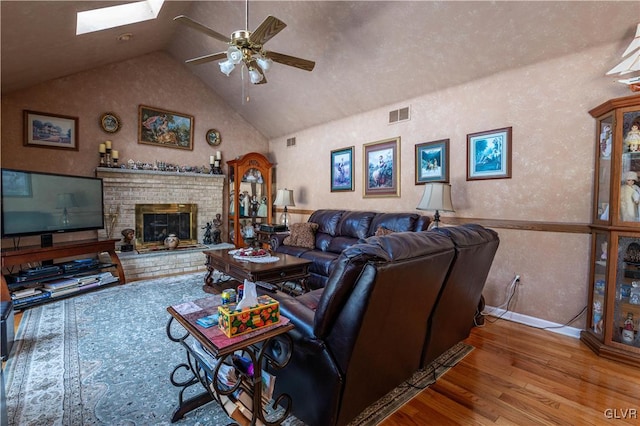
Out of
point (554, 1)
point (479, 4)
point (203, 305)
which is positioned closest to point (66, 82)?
point (203, 305)

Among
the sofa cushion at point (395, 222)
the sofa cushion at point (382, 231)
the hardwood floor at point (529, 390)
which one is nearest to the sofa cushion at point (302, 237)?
the sofa cushion at point (395, 222)

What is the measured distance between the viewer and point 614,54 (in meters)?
2.42

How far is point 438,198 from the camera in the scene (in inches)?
121

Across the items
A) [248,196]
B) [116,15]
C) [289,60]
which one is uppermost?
[116,15]

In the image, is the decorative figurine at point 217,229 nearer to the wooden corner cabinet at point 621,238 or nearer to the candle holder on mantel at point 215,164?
the candle holder on mantel at point 215,164

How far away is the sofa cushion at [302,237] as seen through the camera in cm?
432

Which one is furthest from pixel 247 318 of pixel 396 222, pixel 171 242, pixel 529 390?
pixel 171 242

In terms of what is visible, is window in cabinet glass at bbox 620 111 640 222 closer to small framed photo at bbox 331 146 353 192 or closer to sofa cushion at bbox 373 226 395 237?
sofa cushion at bbox 373 226 395 237

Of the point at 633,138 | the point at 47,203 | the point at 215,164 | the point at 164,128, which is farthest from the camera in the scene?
the point at 215,164

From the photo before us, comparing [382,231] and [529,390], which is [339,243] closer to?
[382,231]

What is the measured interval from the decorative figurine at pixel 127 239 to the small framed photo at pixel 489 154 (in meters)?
4.93

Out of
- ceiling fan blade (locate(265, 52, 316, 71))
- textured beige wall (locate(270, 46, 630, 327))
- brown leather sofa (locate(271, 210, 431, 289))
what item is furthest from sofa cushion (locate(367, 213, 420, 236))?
ceiling fan blade (locate(265, 52, 316, 71))

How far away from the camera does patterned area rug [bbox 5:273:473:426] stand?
1600mm

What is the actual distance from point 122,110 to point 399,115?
14.2 ft
